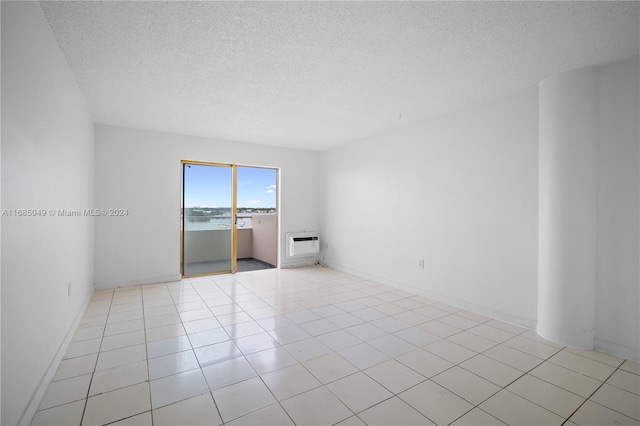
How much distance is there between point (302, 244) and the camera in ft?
20.7

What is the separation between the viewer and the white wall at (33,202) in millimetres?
1495

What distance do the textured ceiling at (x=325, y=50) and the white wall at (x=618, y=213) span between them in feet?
1.02

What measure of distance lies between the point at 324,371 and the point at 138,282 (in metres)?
3.94

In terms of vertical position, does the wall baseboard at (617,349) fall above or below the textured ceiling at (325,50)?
below

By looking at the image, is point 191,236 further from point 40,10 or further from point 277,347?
point 40,10

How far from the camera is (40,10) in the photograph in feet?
6.48

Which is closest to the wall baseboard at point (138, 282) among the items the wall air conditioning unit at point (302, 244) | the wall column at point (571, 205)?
the wall air conditioning unit at point (302, 244)

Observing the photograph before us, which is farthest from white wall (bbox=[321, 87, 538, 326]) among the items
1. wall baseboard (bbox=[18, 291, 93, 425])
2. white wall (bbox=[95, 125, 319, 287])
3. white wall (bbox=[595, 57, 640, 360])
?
wall baseboard (bbox=[18, 291, 93, 425])

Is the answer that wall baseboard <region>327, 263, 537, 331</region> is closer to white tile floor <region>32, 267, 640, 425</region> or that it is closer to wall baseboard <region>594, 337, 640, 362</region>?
white tile floor <region>32, 267, 640, 425</region>

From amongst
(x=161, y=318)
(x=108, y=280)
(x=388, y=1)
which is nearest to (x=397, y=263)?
(x=161, y=318)

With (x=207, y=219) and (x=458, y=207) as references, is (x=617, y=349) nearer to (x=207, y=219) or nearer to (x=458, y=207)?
(x=458, y=207)

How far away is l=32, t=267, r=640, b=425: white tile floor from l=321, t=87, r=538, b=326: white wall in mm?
538

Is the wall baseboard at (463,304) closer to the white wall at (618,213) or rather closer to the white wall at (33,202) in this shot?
the white wall at (618,213)

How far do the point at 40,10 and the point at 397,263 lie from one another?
4.72m
